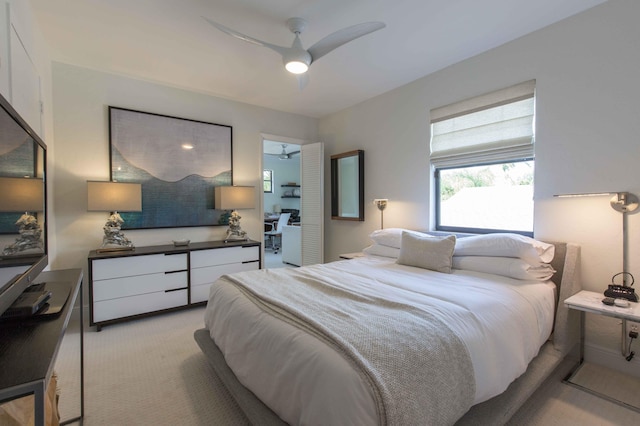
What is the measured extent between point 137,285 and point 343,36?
3059 mm

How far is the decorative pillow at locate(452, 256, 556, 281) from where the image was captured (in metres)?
2.24

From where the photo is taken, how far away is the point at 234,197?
12.6ft

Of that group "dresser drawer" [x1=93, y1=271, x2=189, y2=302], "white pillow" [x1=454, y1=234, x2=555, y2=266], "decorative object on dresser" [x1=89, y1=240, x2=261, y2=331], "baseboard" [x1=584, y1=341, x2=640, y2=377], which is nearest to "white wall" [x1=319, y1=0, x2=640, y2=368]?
"baseboard" [x1=584, y1=341, x2=640, y2=377]

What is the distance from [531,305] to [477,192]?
1.52 meters

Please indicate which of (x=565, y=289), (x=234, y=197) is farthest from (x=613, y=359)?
(x=234, y=197)

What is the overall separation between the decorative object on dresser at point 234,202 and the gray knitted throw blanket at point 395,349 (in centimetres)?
221

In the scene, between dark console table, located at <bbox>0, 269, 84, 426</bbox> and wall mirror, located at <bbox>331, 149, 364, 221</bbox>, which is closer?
dark console table, located at <bbox>0, 269, 84, 426</bbox>

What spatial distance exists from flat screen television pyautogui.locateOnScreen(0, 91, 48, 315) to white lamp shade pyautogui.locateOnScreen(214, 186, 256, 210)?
2.20 meters

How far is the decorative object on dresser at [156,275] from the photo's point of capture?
9.44 ft

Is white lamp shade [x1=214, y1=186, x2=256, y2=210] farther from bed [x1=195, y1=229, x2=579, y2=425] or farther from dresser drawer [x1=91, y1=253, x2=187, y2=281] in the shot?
bed [x1=195, y1=229, x2=579, y2=425]

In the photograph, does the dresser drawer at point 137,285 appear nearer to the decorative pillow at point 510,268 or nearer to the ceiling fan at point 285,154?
the decorative pillow at point 510,268

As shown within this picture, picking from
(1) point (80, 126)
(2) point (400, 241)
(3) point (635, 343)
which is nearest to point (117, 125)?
(1) point (80, 126)

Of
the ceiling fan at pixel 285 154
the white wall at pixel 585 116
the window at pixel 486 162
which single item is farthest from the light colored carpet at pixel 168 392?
the ceiling fan at pixel 285 154

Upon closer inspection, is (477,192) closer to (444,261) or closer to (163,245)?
(444,261)
